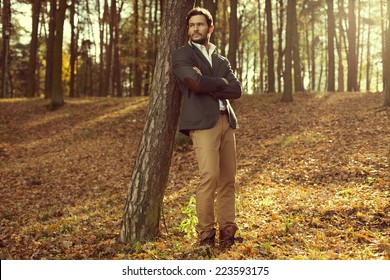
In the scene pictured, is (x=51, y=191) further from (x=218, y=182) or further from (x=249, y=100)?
(x=249, y=100)

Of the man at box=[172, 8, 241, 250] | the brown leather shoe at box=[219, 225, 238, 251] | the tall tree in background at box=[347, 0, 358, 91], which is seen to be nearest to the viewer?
the man at box=[172, 8, 241, 250]

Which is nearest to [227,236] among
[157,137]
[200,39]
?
[157,137]

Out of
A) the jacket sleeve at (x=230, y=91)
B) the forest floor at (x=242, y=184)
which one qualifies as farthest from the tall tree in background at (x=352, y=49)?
the jacket sleeve at (x=230, y=91)

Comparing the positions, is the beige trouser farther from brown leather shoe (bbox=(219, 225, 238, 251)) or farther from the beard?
the beard

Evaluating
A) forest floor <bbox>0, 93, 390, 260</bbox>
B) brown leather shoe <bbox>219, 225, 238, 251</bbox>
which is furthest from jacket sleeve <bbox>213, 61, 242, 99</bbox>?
forest floor <bbox>0, 93, 390, 260</bbox>

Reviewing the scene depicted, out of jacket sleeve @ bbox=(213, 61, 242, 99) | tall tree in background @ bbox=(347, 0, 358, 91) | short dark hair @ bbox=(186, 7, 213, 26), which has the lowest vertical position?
jacket sleeve @ bbox=(213, 61, 242, 99)

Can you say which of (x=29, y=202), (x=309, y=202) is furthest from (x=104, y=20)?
(x=309, y=202)

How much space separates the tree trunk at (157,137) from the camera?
5.25m

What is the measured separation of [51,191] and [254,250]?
19.5 ft

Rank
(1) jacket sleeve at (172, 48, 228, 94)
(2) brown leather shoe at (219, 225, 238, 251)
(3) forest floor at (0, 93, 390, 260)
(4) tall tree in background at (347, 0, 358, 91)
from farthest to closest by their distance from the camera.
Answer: (4) tall tree in background at (347, 0, 358, 91), (3) forest floor at (0, 93, 390, 260), (2) brown leather shoe at (219, 225, 238, 251), (1) jacket sleeve at (172, 48, 228, 94)

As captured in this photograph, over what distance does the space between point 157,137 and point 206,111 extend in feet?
2.52

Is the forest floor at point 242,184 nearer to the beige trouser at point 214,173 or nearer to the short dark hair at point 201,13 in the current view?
the beige trouser at point 214,173

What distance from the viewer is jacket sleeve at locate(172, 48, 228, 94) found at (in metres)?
4.65
